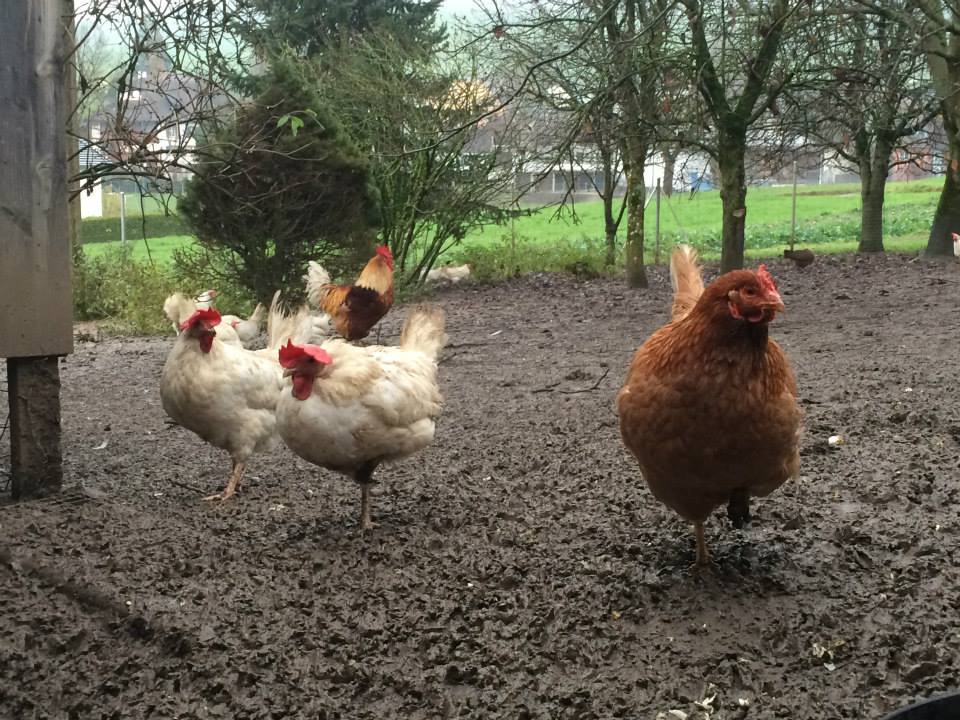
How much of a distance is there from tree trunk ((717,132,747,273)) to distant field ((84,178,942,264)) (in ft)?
22.9

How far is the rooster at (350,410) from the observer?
3678 millimetres

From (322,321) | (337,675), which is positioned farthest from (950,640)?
(322,321)

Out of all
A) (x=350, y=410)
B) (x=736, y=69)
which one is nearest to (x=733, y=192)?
(x=736, y=69)

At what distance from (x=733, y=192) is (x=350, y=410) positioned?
23.4ft

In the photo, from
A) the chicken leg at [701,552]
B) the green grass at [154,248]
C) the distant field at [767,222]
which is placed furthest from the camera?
the distant field at [767,222]

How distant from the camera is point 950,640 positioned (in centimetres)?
253

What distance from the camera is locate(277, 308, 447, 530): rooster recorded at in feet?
12.1

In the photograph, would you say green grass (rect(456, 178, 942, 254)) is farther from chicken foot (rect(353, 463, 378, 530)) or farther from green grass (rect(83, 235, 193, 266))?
chicken foot (rect(353, 463, 378, 530))

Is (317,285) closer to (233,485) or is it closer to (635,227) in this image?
(635,227)

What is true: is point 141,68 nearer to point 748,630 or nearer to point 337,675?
point 337,675

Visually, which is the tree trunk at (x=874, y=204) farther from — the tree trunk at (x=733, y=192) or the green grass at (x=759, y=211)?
the tree trunk at (x=733, y=192)

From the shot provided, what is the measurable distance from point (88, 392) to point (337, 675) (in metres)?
5.54

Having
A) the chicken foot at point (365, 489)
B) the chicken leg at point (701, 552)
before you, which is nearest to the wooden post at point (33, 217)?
the chicken foot at point (365, 489)

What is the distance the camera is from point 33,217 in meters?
3.55
